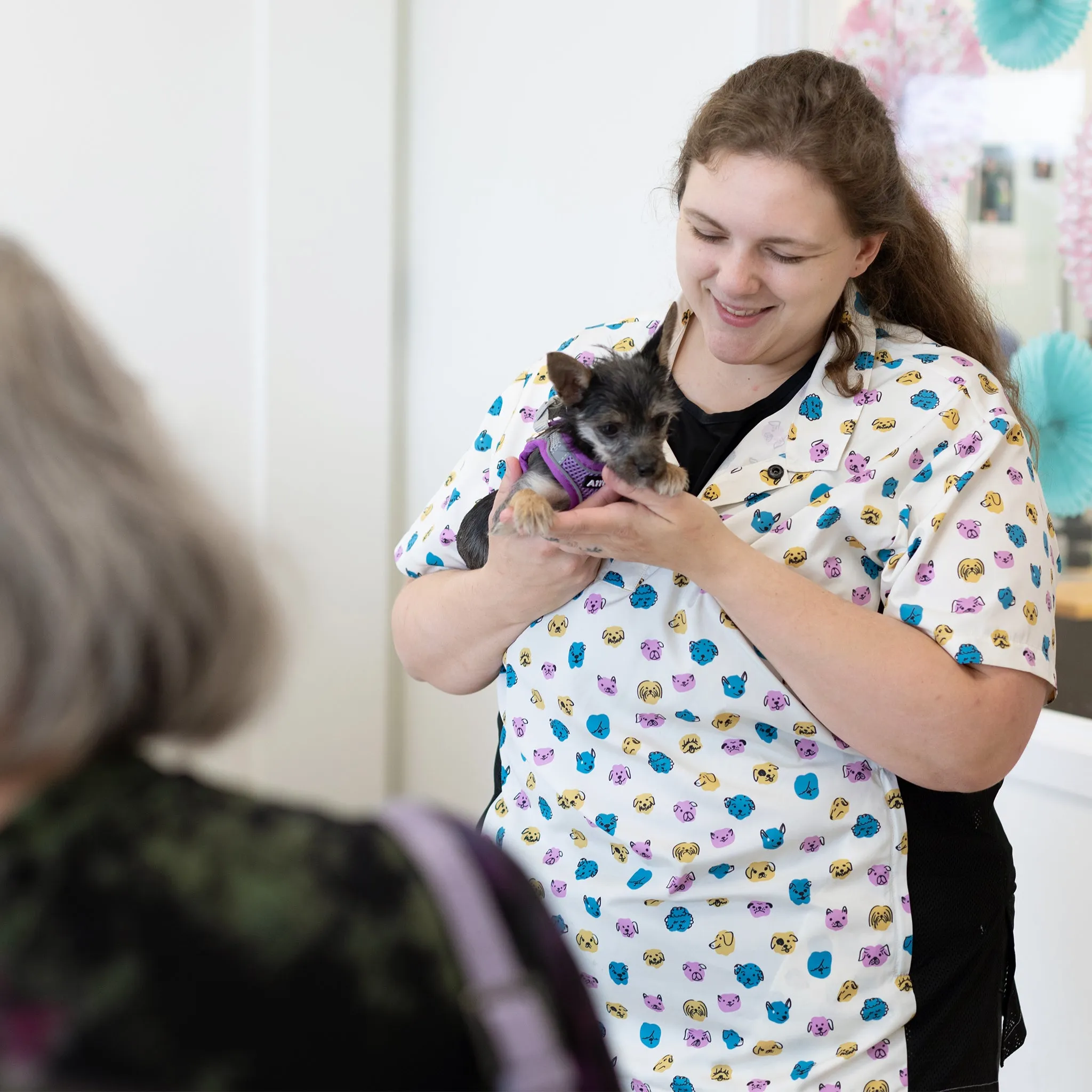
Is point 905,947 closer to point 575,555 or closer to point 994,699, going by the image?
point 994,699

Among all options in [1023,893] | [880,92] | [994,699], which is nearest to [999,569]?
[994,699]

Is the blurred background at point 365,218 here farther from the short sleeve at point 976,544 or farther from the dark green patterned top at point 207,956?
the dark green patterned top at point 207,956

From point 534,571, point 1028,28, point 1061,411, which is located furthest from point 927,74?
point 534,571

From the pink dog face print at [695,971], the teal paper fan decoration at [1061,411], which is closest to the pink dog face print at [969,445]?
the pink dog face print at [695,971]

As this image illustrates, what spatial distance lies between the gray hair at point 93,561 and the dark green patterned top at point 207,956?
5 cm

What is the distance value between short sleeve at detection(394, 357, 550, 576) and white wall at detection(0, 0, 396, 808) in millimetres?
1359

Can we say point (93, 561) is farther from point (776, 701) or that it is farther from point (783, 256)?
point (783, 256)

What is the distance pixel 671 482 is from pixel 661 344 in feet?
0.78

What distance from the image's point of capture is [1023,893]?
6.63ft

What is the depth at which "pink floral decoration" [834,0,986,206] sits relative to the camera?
209 cm

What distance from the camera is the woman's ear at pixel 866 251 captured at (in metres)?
1.37

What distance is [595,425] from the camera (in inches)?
53.8

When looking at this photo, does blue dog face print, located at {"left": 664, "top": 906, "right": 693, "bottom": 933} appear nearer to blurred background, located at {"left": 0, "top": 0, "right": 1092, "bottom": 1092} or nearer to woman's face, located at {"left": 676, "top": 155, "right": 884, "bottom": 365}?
woman's face, located at {"left": 676, "top": 155, "right": 884, "bottom": 365}

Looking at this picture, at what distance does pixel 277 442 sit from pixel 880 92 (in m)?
1.78
